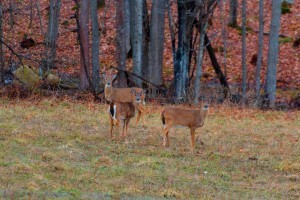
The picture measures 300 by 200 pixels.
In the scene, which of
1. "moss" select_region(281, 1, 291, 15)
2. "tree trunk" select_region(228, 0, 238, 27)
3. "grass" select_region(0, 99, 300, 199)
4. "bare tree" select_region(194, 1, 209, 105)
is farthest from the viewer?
"moss" select_region(281, 1, 291, 15)

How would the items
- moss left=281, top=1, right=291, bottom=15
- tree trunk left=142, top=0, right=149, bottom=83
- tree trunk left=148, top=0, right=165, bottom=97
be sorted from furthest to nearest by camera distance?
moss left=281, top=1, right=291, bottom=15 < tree trunk left=142, top=0, right=149, bottom=83 < tree trunk left=148, top=0, right=165, bottom=97

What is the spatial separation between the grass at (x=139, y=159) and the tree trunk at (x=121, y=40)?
540 cm

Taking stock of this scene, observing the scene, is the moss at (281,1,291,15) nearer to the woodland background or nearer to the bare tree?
the woodland background

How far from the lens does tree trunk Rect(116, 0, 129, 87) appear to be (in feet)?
78.1

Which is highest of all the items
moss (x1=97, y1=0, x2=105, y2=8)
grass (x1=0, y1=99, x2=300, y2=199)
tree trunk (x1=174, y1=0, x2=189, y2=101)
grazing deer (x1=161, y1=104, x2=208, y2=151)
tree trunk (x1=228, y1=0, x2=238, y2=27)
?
moss (x1=97, y1=0, x2=105, y2=8)

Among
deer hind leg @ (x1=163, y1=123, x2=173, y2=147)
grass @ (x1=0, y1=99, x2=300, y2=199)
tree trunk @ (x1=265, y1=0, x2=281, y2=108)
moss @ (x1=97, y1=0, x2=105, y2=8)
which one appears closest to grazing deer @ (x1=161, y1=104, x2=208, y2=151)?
deer hind leg @ (x1=163, y1=123, x2=173, y2=147)

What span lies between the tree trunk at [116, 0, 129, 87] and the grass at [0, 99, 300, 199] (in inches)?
213

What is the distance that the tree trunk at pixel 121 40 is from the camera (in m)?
23.8

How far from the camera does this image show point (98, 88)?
23.9 metres

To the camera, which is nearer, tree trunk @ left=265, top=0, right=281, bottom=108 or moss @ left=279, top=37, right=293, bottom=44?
tree trunk @ left=265, top=0, right=281, bottom=108

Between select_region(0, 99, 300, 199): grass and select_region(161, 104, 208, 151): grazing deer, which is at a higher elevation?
select_region(161, 104, 208, 151): grazing deer

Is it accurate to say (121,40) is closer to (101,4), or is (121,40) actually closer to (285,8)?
(101,4)

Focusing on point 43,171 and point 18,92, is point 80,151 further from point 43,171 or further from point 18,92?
point 18,92

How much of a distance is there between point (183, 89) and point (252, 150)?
973 cm
